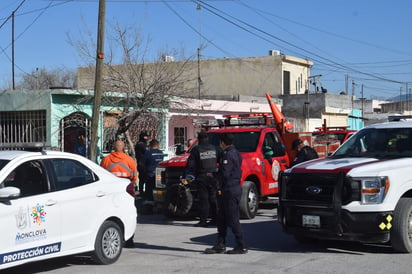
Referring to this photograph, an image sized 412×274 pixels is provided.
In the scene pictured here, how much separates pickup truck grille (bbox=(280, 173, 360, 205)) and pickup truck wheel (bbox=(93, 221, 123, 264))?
2.59m

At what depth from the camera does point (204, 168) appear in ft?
37.7

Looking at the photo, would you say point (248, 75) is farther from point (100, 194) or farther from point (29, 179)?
point (29, 179)

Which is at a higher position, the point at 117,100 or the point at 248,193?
the point at 117,100

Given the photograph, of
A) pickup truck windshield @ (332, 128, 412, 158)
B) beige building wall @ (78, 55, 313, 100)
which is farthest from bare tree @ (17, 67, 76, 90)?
pickup truck windshield @ (332, 128, 412, 158)

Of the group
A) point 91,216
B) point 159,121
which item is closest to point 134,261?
point 91,216

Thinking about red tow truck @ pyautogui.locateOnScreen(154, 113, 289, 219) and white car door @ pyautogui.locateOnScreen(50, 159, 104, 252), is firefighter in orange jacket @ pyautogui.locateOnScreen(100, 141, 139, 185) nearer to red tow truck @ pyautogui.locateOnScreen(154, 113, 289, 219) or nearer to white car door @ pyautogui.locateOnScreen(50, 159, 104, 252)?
white car door @ pyautogui.locateOnScreen(50, 159, 104, 252)

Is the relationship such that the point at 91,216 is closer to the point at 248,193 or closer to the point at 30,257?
the point at 30,257

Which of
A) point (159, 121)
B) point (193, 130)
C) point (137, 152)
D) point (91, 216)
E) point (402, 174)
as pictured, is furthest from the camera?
point (193, 130)

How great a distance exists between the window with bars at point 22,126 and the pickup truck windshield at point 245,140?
723cm

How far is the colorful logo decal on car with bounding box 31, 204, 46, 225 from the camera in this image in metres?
7.09

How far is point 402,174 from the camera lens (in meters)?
8.59

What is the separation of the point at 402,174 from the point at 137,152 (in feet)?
26.9

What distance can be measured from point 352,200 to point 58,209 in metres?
3.98

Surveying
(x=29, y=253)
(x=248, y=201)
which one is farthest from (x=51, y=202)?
(x=248, y=201)
